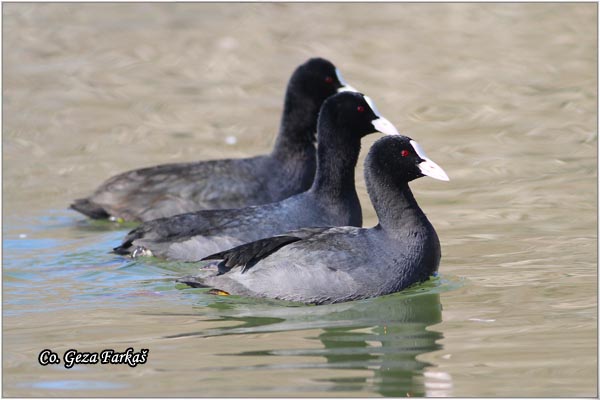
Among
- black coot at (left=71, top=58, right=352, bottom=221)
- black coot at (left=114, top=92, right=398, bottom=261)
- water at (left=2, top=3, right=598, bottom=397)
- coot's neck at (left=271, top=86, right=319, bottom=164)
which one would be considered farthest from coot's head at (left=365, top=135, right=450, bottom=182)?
coot's neck at (left=271, top=86, right=319, bottom=164)

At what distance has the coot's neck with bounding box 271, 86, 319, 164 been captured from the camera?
1119 centimetres

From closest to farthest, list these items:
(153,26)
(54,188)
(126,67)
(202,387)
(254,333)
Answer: (202,387)
(254,333)
(54,188)
(126,67)
(153,26)

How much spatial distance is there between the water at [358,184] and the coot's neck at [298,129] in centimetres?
94

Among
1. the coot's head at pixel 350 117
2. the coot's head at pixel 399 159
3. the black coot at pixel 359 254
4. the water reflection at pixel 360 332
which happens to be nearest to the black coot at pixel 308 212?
the coot's head at pixel 350 117

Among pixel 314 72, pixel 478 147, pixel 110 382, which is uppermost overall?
pixel 314 72

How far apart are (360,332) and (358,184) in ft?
16.2

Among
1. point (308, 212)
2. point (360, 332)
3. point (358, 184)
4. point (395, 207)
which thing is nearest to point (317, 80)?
point (358, 184)

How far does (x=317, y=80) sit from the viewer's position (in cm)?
1120

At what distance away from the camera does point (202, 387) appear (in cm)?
650

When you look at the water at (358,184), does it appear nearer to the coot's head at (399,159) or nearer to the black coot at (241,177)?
the black coot at (241,177)

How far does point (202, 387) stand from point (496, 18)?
12730mm

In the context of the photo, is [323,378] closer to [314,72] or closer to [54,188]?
[314,72]

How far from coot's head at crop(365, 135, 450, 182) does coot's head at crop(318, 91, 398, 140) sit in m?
1.17

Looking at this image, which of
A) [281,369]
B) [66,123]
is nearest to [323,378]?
[281,369]
